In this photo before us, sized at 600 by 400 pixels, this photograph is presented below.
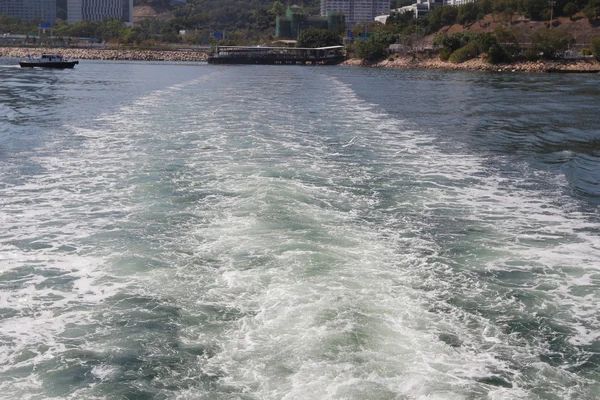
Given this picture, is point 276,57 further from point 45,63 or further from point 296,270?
point 296,270

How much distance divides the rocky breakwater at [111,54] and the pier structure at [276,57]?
62.9 ft

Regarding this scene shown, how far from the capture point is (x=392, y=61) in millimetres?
112750

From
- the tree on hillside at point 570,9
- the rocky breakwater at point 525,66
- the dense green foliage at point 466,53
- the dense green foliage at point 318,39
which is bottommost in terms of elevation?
the rocky breakwater at point 525,66

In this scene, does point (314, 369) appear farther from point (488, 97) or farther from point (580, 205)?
point (488, 97)

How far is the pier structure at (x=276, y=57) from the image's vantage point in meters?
125

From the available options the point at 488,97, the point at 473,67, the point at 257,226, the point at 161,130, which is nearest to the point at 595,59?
the point at 473,67

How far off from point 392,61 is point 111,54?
231 feet

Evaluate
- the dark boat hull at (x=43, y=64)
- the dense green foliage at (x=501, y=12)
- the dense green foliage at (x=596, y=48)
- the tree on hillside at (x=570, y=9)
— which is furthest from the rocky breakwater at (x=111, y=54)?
the dense green foliage at (x=596, y=48)

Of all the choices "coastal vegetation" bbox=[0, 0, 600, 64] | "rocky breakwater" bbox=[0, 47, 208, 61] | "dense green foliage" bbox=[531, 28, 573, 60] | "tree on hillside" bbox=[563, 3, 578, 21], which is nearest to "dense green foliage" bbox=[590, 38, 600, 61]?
"coastal vegetation" bbox=[0, 0, 600, 64]

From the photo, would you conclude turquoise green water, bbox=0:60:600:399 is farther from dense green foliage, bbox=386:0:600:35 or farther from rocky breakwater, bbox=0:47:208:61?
rocky breakwater, bbox=0:47:208:61

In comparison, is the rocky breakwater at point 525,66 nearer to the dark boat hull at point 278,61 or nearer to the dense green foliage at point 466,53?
the dense green foliage at point 466,53

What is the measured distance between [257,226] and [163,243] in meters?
1.74

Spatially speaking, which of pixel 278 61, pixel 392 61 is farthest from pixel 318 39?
pixel 392 61

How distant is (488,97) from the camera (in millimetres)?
Answer: 43906
